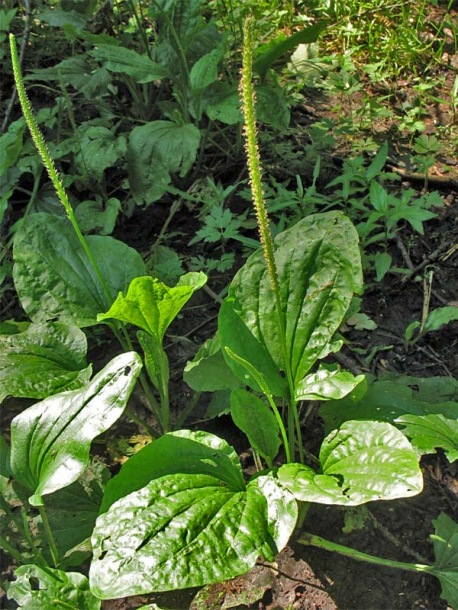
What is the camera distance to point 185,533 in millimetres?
1450

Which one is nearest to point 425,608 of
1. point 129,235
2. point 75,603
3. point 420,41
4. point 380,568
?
point 380,568

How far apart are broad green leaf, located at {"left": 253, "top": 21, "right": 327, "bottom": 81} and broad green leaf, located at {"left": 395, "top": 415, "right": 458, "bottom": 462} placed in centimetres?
166

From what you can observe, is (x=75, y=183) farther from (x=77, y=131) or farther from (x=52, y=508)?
(x=52, y=508)

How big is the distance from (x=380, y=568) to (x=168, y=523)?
64 centimetres

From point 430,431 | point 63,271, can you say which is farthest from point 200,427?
point 430,431

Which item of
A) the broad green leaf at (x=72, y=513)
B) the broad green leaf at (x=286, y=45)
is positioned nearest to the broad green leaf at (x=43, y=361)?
the broad green leaf at (x=72, y=513)

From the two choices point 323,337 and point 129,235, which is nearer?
point 323,337

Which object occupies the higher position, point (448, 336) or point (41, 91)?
point (41, 91)

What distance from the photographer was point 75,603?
150 cm

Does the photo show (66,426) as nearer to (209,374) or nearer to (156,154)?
(209,374)

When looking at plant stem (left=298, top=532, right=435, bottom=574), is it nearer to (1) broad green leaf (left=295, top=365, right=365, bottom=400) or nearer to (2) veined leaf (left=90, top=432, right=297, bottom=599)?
(2) veined leaf (left=90, top=432, right=297, bottom=599)

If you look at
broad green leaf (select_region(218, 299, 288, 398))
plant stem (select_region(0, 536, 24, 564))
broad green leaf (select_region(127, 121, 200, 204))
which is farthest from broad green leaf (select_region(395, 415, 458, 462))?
broad green leaf (select_region(127, 121, 200, 204))

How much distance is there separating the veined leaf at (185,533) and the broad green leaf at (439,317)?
2.84ft

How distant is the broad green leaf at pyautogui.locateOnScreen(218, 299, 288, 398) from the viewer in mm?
1828
